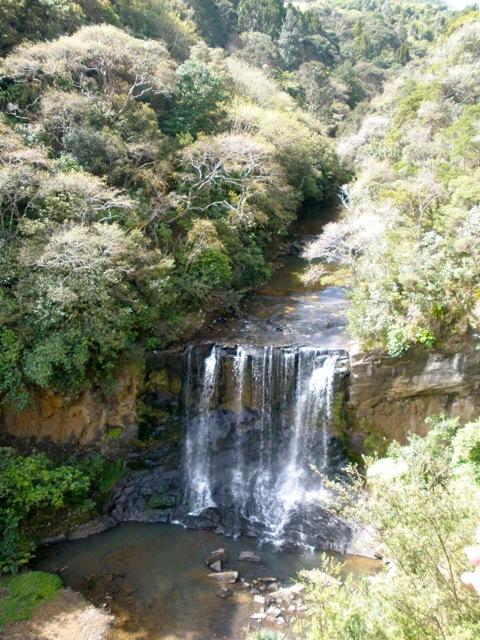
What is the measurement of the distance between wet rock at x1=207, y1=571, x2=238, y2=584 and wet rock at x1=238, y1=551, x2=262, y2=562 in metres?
0.62

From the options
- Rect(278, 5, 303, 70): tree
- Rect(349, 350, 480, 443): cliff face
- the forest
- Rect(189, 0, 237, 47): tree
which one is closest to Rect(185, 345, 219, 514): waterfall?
the forest

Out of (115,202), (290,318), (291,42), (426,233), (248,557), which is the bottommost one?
(248,557)

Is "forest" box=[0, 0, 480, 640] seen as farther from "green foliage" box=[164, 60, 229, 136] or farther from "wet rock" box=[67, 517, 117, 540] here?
"wet rock" box=[67, 517, 117, 540]

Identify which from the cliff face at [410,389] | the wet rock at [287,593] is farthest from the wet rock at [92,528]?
the cliff face at [410,389]

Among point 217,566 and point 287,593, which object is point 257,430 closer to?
point 217,566

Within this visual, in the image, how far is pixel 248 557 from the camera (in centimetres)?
1295

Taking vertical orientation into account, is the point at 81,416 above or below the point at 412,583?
below

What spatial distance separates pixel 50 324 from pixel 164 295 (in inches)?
158

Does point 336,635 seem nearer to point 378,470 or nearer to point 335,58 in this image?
point 378,470

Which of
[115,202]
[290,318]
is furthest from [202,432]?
[115,202]

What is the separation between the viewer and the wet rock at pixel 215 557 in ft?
41.8

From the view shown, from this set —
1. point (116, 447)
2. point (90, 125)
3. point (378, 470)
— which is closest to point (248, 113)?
point (90, 125)

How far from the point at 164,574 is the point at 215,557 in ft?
4.64

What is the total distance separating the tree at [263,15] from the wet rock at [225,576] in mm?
58535
